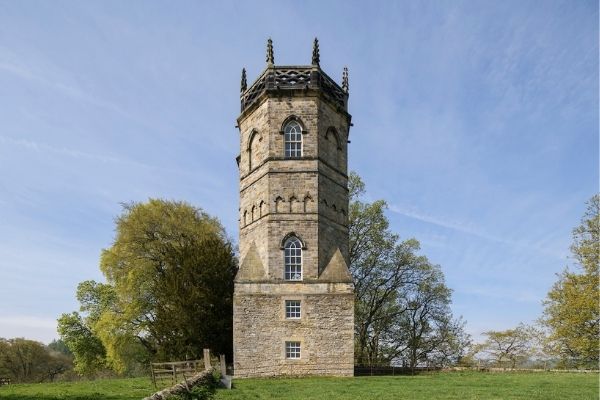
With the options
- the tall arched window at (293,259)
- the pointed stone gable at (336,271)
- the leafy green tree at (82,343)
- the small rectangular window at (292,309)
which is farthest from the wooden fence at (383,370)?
the leafy green tree at (82,343)

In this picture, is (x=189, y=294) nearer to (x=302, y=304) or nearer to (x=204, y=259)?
(x=204, y=259)

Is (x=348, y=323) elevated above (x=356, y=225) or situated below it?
below

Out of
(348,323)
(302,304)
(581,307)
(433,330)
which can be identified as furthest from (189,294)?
(581,307)

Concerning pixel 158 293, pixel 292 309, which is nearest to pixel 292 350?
pixel 292 309

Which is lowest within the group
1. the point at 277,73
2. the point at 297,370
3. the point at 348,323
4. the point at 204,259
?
the point at 297,370

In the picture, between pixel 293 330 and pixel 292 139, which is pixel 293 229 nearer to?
pixel 292 139

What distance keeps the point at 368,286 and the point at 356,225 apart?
4235 millimetres

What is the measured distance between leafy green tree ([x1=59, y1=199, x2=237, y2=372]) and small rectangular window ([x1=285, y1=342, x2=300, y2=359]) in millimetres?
5110

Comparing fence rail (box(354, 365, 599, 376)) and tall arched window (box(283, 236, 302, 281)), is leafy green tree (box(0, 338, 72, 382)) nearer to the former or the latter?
fence rail (box(354, 365, 599, 376))

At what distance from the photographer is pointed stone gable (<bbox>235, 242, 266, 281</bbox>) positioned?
960 inches

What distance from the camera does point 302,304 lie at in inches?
941

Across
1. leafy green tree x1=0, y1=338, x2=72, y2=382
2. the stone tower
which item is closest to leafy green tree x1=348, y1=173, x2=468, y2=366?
the stone tower

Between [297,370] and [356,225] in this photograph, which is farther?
[356,225]

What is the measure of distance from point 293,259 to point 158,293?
918 cm
